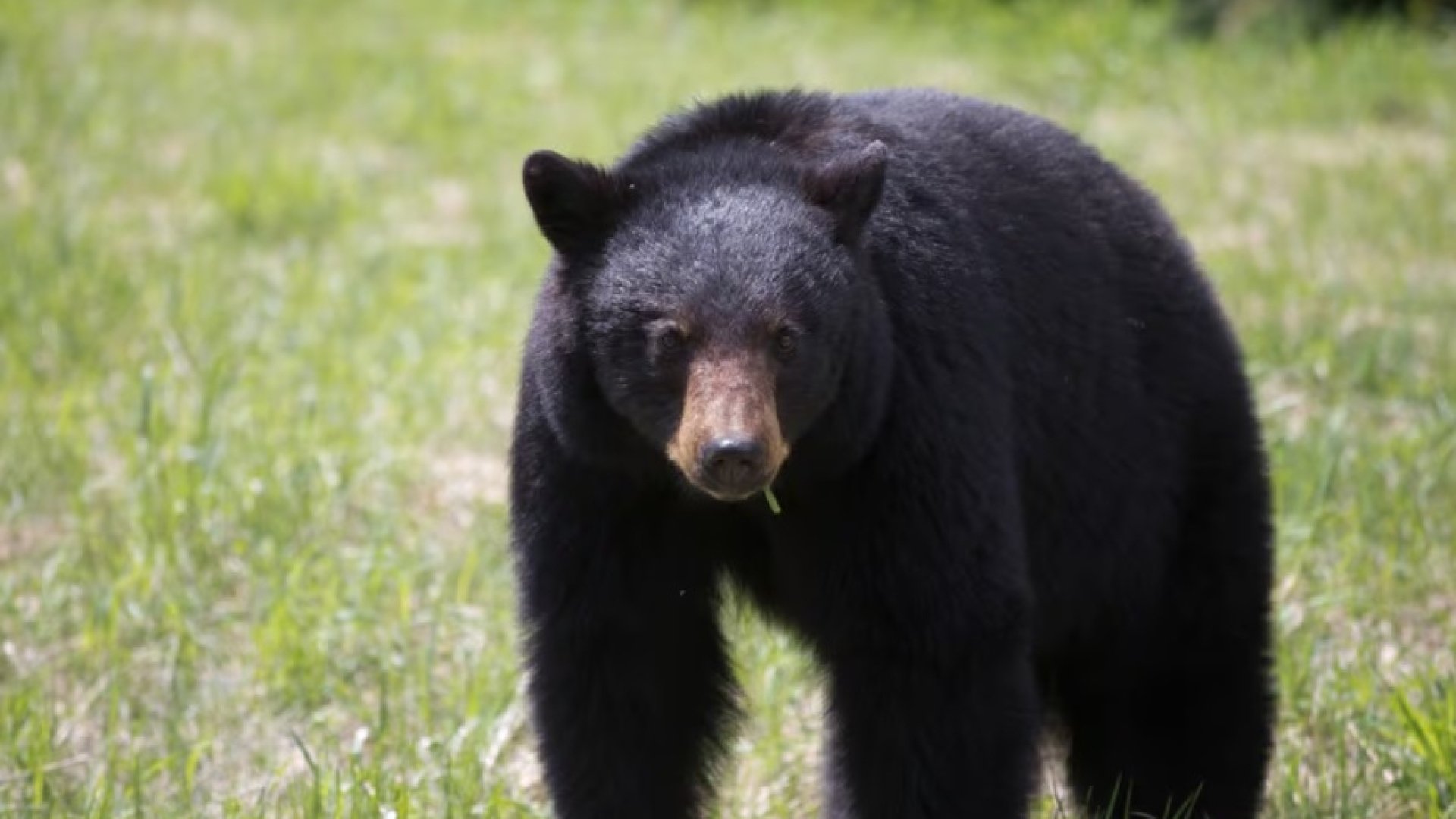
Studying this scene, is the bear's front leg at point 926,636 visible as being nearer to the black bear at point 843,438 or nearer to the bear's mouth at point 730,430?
the black bear at point 843,438

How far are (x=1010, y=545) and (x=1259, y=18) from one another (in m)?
10.5

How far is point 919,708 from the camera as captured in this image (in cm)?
362

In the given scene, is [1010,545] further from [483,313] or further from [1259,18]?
[1259,18]

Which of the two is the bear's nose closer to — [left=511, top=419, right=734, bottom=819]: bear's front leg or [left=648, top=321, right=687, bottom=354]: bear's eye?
[left=648, top=321, right=687, bottom=354]: bear's eye

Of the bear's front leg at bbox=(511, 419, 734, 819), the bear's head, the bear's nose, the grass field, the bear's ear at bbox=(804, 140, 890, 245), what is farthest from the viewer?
the grass field

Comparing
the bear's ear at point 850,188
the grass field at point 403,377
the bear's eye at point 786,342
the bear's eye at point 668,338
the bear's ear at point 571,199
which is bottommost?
the grass field at point 403,377

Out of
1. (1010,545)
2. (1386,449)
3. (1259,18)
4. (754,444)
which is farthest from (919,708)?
(1259,18)

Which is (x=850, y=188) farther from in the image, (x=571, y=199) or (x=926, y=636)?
(x=926, y=636)

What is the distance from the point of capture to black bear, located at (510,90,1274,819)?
3504 mm

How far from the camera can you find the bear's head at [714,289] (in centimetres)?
343

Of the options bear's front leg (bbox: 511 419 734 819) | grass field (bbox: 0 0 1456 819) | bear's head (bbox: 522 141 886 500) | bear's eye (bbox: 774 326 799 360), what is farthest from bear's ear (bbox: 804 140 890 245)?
grass field (bbox: 0 0 1456 819)

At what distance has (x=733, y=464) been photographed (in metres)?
3.27

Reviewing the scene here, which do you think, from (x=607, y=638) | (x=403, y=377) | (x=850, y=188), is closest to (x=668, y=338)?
(x=850, y=188)

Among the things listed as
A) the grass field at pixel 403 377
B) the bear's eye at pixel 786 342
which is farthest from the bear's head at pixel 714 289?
the grass field at pixel 403 377
